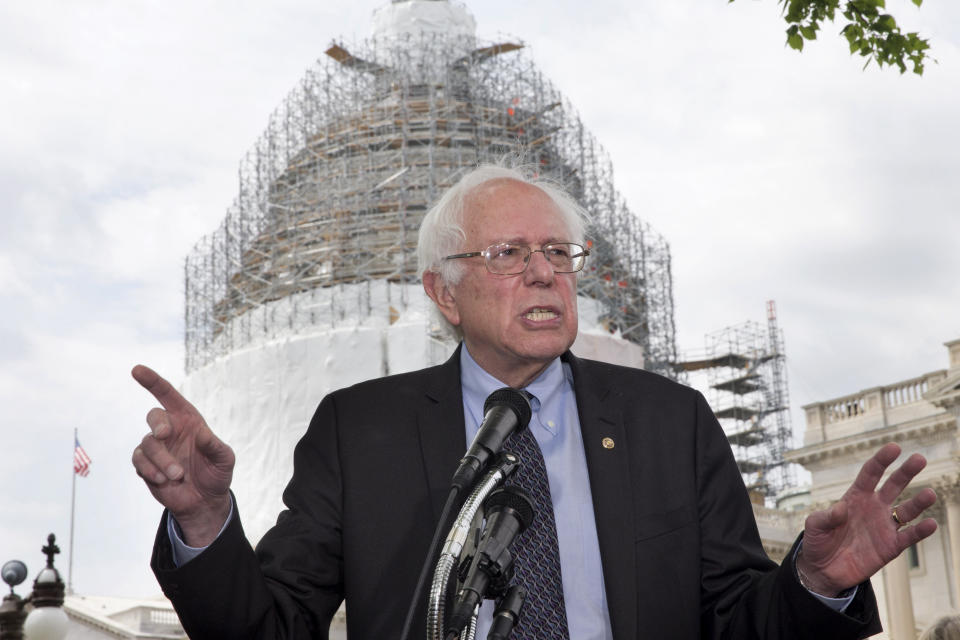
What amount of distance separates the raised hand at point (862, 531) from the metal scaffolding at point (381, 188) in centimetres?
4502

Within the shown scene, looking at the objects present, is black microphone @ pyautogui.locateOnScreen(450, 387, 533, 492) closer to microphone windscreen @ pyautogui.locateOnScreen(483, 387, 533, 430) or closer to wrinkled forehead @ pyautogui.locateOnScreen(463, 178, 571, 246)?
microphone windscreen @ pyautogui.locateOnScreen(483, 387, 533, 430)

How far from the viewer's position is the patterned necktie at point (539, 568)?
3840mm

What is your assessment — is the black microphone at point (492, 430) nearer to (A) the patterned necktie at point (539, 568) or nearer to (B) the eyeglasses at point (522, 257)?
(A) the patterned necktie at point (539, 568)

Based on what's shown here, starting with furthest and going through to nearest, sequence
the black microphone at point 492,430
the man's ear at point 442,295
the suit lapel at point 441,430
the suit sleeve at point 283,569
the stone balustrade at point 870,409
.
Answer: the stone balustrade at point 870,409
the man's ear at point 442,295
the suit lapel at point 441,430
the suit sleeve at point 283,569
the black microphone at point 492,430

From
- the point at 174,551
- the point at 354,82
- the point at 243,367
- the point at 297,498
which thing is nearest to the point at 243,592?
the point at 174,551

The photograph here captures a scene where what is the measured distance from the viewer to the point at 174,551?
369 centimetres

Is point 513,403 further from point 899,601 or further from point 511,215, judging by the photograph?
point 899,601

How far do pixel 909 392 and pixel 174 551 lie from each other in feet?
127

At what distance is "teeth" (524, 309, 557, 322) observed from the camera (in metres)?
4.40

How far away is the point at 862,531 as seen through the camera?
3.59m

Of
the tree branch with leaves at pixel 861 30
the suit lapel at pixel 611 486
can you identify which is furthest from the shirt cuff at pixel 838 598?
the tree branch with leaves at pixel 861 30

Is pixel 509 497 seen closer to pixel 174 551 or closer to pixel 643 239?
pixel 174 551

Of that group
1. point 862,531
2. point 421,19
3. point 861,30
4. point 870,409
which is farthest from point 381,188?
point 862,531

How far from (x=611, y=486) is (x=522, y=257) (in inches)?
34.7
